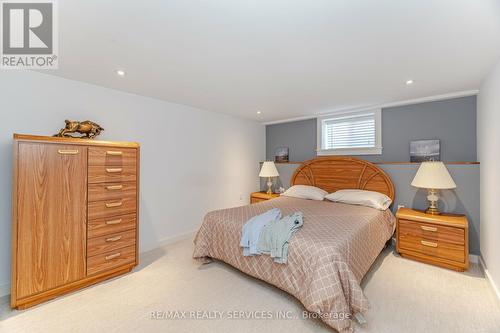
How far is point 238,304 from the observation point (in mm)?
2012

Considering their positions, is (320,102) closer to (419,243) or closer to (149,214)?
(419,243)

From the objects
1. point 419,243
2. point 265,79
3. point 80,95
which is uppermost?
point 265,79

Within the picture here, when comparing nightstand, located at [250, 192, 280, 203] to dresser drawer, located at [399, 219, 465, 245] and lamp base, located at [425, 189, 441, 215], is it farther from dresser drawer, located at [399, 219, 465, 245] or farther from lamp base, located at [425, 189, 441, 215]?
lamp base, located at [425, 189, 441, 215]

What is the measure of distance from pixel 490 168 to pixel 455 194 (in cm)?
79

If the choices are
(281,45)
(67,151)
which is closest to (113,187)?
(67,151)

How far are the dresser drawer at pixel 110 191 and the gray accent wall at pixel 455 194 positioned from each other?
3.76 metres

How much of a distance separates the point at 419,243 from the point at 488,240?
2.04 ft

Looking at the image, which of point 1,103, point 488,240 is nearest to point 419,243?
point 488,240

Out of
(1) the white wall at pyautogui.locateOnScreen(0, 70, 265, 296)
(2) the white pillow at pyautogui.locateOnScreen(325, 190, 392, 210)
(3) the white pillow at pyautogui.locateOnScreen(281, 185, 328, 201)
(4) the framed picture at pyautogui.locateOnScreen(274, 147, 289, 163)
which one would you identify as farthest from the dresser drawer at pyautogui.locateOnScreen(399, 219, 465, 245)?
(1) the white wall at pyautogui.locateOnScreen(0, 70, 265, 296)

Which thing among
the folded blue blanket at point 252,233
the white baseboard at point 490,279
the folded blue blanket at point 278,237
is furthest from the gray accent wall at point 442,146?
the folded blue blanket at point 252,233

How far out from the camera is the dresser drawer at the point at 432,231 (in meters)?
2.51

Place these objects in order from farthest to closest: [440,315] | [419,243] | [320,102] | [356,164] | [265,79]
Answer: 1. [356,164]
2. [320,102]
3. [419,243]
4. [265,79]
5. [440,315]

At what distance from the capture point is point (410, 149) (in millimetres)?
3346

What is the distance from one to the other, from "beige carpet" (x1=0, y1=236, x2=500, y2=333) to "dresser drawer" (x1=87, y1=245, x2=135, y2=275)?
18 cm
